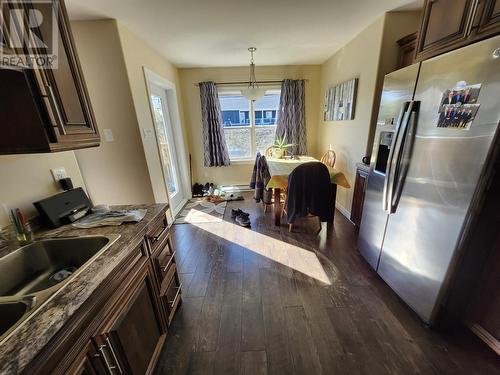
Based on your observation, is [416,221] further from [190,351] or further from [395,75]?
[190,351]

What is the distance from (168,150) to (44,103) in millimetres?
2781

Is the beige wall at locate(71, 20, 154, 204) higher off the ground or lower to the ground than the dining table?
Answer: higher

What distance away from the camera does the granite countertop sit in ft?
1.67

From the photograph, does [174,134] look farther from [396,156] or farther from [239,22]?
[396,156]

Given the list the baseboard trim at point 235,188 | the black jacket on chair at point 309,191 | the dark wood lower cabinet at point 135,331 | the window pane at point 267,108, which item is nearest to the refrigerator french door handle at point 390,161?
the black jacket on chair at point 309,191

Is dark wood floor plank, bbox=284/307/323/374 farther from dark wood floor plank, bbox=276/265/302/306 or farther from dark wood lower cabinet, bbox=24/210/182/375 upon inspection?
dark wood lower cabinet, bbox=24/210/182/375

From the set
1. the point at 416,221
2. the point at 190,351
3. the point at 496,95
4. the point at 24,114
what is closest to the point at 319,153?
the point at 416,221

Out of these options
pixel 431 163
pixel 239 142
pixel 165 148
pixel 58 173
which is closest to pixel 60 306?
pixel 58 173

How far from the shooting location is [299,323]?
150 centimetres

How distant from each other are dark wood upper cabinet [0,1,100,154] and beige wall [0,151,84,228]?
0.20 meters

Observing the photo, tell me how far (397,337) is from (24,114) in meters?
2.43

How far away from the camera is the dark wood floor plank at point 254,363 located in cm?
122

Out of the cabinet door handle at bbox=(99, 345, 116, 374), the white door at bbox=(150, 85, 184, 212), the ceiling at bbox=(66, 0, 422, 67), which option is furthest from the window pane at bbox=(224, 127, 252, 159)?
the cabinet door handle at bbox=(99, 345, 116, 374)

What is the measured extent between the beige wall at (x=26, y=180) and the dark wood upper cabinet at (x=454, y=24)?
102 inches
